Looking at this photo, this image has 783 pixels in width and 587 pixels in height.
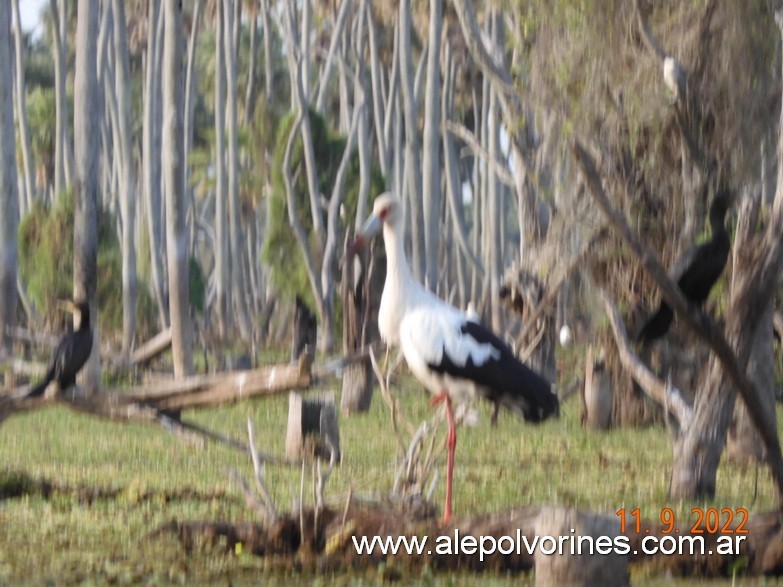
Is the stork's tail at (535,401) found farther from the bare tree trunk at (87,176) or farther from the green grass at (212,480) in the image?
the bare tree trunk at (87,176)

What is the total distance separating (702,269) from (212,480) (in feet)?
13.6

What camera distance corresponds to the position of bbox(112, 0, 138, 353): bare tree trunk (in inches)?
1033

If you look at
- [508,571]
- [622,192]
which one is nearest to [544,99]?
[622,192]

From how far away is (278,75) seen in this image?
165 ft

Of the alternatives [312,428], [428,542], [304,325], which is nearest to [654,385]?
[312,428]

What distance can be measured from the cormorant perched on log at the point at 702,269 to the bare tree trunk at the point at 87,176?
313 inches

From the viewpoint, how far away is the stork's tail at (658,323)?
9.32m

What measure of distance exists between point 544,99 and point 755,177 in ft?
7.99

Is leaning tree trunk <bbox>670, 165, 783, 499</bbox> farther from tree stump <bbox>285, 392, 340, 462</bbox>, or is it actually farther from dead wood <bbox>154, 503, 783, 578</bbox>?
tree stump <bbox>285, 392, 340, 462</bbox>

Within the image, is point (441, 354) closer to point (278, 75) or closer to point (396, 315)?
point (396, 315)

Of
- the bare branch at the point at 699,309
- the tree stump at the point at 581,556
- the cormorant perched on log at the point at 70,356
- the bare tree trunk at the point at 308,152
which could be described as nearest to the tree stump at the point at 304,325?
the bare tree trunk at the point at 308,152

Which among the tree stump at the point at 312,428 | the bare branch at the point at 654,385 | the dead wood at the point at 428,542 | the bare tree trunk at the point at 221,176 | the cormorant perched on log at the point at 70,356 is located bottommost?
the bare tree trunk at the point at 221,176

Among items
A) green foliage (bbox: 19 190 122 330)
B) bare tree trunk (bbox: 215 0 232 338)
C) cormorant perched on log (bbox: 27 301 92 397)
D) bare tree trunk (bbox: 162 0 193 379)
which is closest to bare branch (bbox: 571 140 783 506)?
cormorant perched on log (bbox: 27 301 92 397)

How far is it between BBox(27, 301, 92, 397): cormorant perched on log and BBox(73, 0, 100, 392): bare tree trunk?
2440 millimetres
